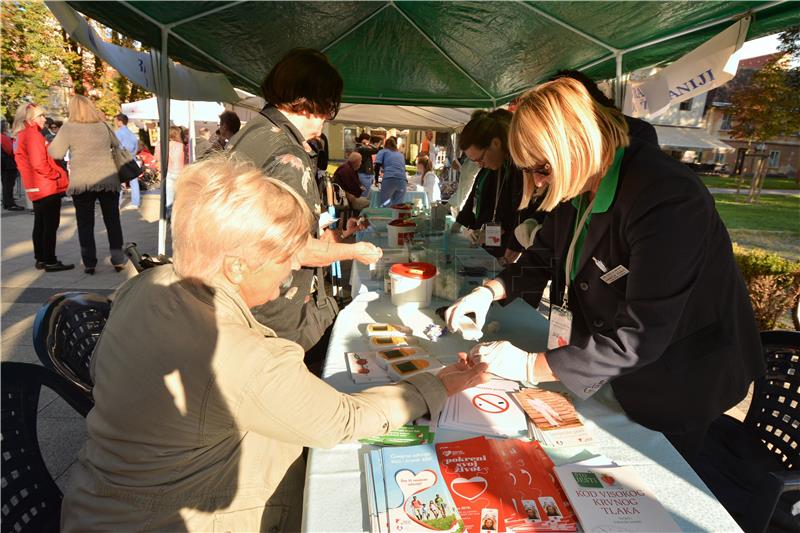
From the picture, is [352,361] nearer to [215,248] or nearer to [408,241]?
[215,248]

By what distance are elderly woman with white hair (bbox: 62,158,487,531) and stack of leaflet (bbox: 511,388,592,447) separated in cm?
41

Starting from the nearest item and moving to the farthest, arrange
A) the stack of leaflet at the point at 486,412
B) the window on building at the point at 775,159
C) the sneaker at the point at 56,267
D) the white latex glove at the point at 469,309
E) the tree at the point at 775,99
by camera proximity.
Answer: the stack of leaflet at the point at 486,412, the white latex glove at the point at 469,309, the sneaker at the point at 56,267, the tree at the point at 775,99, the window on building at the point at 775,159

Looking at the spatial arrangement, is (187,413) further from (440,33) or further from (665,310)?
(440,33)

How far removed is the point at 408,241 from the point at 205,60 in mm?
2953

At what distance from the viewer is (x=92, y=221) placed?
5.07 m

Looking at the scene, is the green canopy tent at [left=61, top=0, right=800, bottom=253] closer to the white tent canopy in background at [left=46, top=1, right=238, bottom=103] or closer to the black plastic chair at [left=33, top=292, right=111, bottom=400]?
the white tent canopy in background at [left=46, top=1, right=238, bottom=103]

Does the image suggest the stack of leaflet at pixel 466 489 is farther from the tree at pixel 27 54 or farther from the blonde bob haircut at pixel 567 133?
the tree at pixel 27 54

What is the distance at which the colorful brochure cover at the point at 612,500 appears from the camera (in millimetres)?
912

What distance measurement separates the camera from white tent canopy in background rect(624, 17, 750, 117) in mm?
2555

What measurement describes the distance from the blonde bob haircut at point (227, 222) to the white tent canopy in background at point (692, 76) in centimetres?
282

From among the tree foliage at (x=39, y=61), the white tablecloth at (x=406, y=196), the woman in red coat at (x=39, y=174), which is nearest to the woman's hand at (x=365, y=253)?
the woman in red coat at (x=39, y=174)

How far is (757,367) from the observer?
1337 mm

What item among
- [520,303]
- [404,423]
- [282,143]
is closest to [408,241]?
[520,303]

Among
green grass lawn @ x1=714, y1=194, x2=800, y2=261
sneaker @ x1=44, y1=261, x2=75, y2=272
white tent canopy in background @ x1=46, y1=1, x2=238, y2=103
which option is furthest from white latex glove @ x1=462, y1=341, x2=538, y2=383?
green grass lawn @ x1=714, y1=194, x2=800, y2=261
